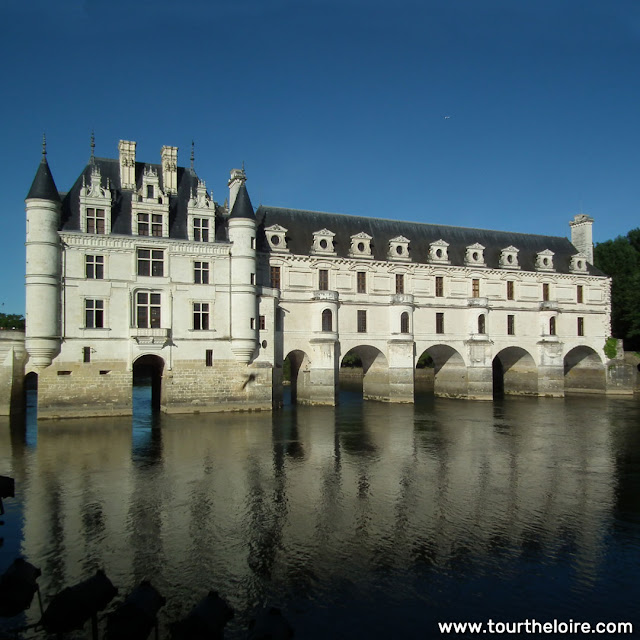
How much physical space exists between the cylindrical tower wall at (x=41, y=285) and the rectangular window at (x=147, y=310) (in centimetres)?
425

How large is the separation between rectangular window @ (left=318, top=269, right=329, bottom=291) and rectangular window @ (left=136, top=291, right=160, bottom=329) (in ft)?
36.8

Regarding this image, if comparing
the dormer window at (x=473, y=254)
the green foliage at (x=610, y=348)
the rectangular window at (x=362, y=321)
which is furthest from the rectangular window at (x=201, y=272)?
the green foliage at (x=610, y=348)

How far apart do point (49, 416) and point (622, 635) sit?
28370 millimetres

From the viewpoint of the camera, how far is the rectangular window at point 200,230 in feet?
114

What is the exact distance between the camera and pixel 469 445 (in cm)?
2508

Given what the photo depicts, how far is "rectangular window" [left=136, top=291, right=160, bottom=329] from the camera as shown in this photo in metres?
33.1

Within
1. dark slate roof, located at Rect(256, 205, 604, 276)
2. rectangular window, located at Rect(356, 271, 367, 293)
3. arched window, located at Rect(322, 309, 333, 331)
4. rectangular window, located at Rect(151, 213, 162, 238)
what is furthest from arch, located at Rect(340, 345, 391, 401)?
rectangular window, located at Rect(151, 213, 162, 238)

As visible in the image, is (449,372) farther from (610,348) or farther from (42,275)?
(42,275)

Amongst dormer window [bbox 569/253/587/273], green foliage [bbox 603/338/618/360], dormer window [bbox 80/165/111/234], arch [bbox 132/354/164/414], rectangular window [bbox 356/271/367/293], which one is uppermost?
dormer window [bbox 80/165/111/234]

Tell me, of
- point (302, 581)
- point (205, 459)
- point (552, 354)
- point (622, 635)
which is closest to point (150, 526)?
point (302, 581)

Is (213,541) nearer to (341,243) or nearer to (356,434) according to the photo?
(356,434)

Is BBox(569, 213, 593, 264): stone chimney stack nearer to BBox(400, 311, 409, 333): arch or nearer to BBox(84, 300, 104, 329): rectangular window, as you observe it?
BBox(400, 311, 409, 333): arch

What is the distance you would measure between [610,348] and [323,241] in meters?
25.8

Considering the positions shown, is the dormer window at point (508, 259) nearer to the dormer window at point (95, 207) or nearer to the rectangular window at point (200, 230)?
the rectangular window at point (200, 230)
